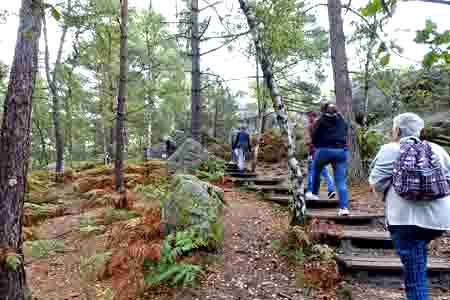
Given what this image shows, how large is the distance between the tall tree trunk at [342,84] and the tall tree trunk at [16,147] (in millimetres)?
6733

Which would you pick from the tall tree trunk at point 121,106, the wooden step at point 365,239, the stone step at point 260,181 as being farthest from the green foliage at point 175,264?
the stone step at point 260,181

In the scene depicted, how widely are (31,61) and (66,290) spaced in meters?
3.08

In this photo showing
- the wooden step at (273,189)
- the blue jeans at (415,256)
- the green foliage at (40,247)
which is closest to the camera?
the blue jeans at (415,256)

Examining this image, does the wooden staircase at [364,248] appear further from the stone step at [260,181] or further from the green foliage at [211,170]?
the green foliage at [211,170]

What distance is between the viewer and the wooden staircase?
146 inches

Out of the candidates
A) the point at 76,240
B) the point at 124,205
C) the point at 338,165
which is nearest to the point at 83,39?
the point at 124,205

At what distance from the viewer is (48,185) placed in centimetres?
1024

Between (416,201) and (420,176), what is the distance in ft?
0.73

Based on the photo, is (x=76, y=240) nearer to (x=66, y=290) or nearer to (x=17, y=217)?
(x=66, y=290)

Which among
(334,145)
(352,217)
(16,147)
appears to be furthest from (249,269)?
(16,147)

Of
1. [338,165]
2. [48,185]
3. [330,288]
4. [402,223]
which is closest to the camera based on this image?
[402,223]

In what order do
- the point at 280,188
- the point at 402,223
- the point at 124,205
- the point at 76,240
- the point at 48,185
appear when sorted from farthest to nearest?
the point at 48,185 → the point at 280,188 → the point at 124,205 → the point at 76,240 → the point at 402,223

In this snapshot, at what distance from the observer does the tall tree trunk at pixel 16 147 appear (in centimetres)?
350

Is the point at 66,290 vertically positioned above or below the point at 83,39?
below
